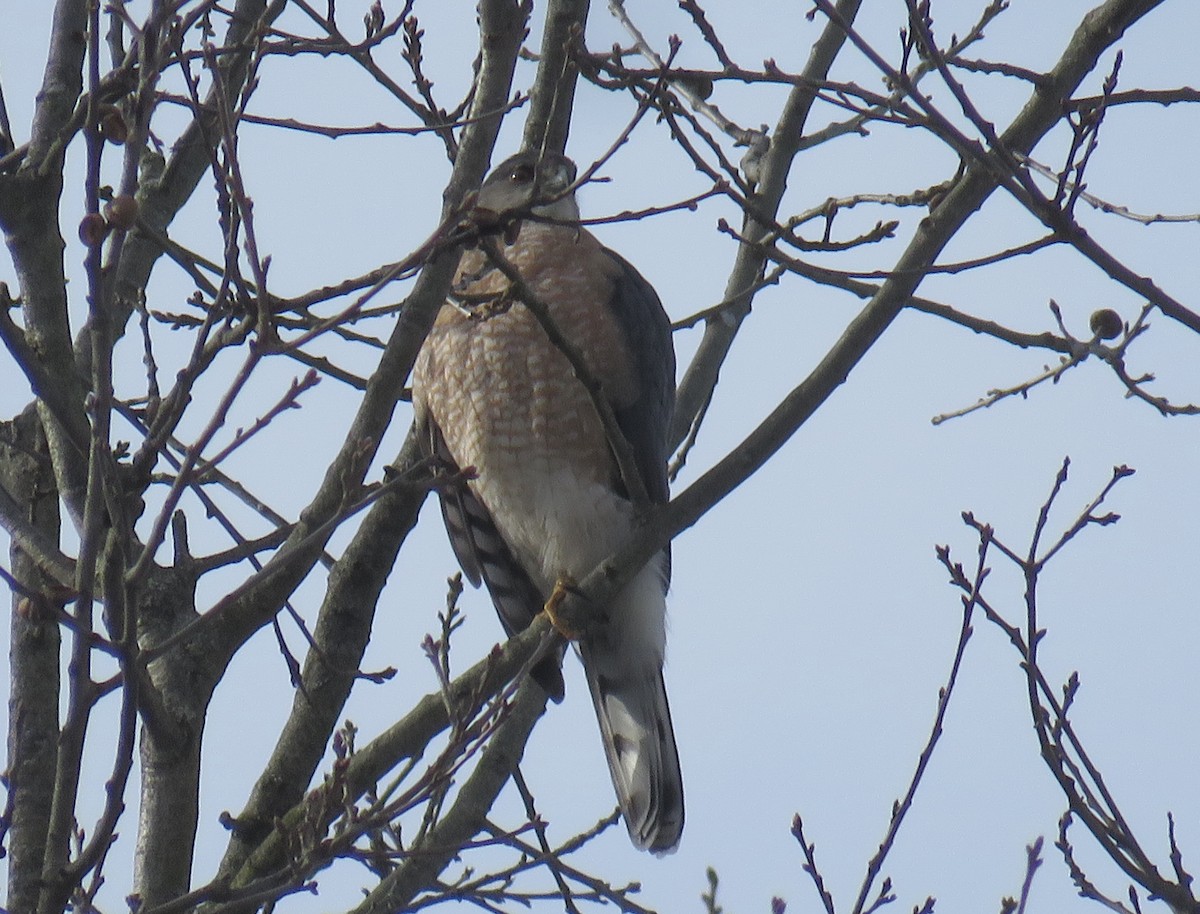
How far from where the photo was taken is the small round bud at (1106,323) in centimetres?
351

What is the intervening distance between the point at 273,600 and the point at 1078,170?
1.75 m

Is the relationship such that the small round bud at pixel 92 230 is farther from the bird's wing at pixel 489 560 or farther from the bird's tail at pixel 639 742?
the bird's wing at pixel 489 560

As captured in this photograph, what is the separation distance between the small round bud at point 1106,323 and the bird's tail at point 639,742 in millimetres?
1729

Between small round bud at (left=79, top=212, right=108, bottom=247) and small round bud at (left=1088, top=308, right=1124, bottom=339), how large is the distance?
2351 mm

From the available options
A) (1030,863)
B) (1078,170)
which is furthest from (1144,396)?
(1030,863)

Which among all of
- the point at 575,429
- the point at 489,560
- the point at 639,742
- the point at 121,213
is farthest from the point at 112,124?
the point at 489,560

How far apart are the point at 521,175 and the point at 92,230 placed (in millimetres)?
3129

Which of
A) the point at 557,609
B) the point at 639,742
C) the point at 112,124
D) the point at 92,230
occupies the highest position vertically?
the point at 557,609

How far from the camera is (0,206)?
3217 mm

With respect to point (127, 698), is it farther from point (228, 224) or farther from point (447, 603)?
point (447, 603)

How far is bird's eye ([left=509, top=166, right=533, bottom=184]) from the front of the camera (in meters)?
4.84

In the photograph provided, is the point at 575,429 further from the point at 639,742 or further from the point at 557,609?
the point at 639,742

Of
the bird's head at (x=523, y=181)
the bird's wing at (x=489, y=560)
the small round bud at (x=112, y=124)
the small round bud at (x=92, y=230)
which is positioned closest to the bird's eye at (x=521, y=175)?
the bird's head at (x=523, y=181)

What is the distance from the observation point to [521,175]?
494cm
